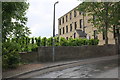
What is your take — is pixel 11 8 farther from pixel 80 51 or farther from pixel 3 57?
pixel 80 51

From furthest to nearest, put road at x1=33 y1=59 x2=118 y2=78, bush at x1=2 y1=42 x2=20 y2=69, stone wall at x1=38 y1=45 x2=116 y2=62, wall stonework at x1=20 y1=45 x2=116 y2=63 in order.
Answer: stone wall at x1=38 y1=45 x2=116 y2=62, wall stonework at x1=20 y1=45 x2=116 y2=63, bush at x1=2 y1=42 x2=20 y2=69, road at x1=33 y1=59 x2=118 y2=78

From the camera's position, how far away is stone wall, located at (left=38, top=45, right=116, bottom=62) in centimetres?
1733

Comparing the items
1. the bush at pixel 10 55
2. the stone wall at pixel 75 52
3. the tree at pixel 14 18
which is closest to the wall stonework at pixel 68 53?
the stone wall at pixel 75 52

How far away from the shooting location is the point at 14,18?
12.0m

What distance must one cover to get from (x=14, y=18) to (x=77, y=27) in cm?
2901

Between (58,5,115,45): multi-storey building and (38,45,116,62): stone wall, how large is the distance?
769 centimetres

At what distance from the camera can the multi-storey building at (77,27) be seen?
31.4m

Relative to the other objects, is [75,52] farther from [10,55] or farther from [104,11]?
[10,55]

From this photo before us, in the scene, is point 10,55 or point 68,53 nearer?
point 10,55

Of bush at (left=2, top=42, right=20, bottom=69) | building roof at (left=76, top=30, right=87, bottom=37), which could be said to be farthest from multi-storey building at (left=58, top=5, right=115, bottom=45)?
bush at (left=2, top=42, right=20, bottom=69)

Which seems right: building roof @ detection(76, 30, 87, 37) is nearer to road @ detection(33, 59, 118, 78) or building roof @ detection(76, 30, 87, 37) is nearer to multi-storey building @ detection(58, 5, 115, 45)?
multi-storey building @ detection(58, 5, 115, 45)

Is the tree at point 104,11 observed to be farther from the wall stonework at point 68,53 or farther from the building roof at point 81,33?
the building roof at point 81,33

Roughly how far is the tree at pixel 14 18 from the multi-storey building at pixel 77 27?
793 inches

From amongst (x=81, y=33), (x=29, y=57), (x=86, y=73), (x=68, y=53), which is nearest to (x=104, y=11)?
(x=68, y=53)
